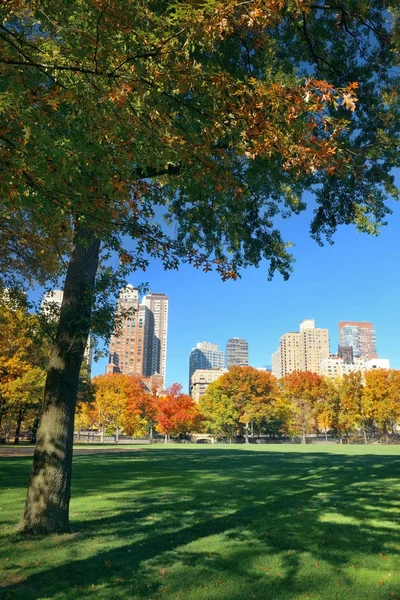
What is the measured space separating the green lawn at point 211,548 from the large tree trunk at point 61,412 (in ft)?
1.46

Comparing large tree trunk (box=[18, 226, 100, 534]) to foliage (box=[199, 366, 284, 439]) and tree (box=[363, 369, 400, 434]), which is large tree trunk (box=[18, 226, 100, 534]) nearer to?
foliage (box=[199, 366, 284, 439])

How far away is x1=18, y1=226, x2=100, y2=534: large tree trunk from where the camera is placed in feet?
25.0

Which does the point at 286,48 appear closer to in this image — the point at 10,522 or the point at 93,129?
the point at 93,129

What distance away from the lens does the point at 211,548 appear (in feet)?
23.3

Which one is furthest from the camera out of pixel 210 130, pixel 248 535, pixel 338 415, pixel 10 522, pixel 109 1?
pixel 338 415

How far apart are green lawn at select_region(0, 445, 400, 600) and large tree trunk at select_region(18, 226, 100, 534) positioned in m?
0.44

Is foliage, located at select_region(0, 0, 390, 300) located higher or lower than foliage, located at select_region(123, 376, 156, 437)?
higher

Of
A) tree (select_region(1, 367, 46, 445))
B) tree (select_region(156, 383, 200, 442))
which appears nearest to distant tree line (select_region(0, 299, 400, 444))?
tree (select_region(156, 383, 200, 442))

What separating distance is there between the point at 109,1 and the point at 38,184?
1.90 m

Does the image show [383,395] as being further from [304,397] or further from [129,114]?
[129,114]

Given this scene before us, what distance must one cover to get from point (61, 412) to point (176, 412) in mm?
72571

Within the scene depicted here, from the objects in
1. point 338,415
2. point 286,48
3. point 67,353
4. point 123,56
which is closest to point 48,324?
point 67,353

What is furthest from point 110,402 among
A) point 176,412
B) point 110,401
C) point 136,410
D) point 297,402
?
point 297,402

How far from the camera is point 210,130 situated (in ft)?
15.1
